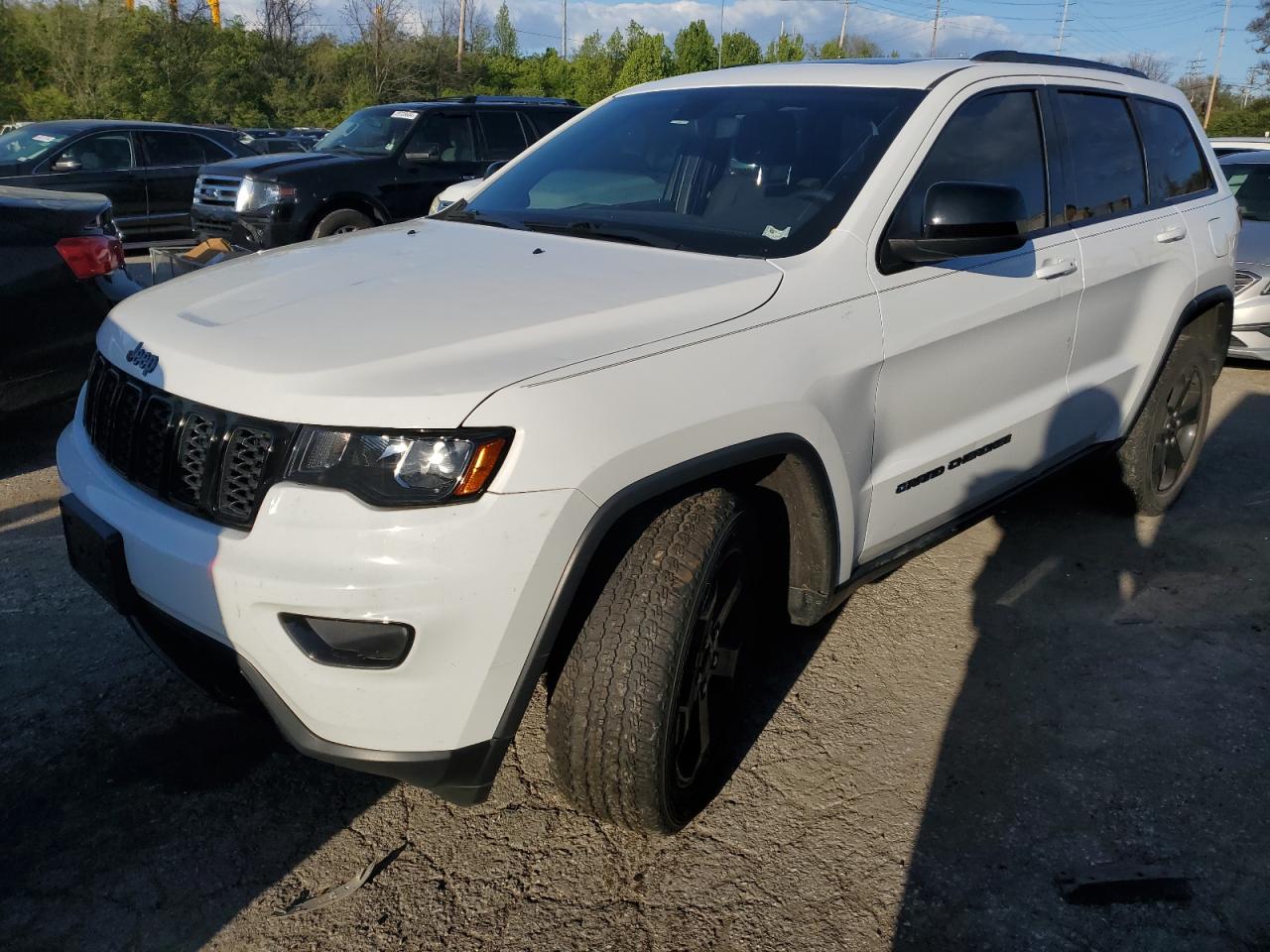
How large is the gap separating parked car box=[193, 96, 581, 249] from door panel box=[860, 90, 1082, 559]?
22.3ft

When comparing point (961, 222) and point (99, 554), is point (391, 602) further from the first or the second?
point (961, 222)

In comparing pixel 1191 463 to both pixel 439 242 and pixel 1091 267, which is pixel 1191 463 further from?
pixel 439 242

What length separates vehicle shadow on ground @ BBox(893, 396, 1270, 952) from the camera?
2.40 metres

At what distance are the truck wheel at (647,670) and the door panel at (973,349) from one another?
0.66 m

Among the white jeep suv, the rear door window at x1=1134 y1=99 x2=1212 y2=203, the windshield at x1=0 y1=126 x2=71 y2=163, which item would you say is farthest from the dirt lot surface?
the windshield at x1=0 y1=126 x2=71 y2=163

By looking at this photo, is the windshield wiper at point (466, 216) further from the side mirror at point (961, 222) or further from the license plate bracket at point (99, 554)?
the license plate bracket at point (99, 554)

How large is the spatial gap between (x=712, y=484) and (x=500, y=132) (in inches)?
Result: 358

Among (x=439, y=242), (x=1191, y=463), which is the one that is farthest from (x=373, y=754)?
(x=1191, y=463)

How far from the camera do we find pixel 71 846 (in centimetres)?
255

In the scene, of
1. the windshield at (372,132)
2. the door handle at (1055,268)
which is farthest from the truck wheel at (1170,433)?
the windshield at (372,132)

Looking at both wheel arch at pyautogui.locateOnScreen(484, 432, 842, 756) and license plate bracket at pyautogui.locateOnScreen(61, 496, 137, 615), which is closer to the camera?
wheel arch at pyautogui.locateOnScreen(484, 432, 842, 756)

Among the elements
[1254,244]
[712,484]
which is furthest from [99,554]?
[1254,244]

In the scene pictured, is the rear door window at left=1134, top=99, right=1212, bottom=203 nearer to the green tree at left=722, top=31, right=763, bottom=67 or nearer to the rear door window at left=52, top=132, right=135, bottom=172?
the rear door window at left=52, top=132, right=135, bottom=172

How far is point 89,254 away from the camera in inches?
200
